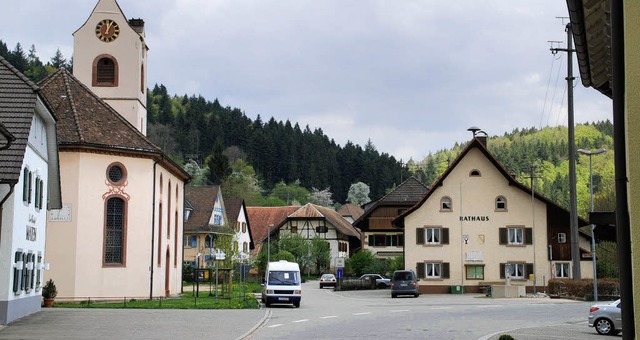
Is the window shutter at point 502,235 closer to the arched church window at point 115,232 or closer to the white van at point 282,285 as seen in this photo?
the white van at point 282,285

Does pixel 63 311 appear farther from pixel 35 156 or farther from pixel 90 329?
pixel 90 329

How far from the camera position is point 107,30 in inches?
2016

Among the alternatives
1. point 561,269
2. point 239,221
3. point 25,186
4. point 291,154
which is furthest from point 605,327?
point 291,154

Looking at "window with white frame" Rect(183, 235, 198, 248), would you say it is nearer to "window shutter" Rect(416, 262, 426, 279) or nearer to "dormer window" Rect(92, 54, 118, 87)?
"window shutter" Rect(416, 262, 426, 279)

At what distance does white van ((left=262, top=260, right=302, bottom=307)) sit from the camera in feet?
132

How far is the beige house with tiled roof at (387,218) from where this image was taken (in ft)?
255

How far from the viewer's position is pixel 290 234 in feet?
317

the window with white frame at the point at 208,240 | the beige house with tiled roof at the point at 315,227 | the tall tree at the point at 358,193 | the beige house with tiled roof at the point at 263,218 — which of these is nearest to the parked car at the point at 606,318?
the window with white frame at the point at 208,240

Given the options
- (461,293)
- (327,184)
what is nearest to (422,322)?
(461,293)

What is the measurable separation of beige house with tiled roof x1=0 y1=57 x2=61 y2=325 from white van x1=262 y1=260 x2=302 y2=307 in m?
11.2

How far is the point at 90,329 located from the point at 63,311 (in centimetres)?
954

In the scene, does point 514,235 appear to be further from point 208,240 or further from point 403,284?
point 208,240

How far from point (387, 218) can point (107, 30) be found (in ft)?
123

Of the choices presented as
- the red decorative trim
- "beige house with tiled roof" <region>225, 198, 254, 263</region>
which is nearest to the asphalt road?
the red decorative trim
